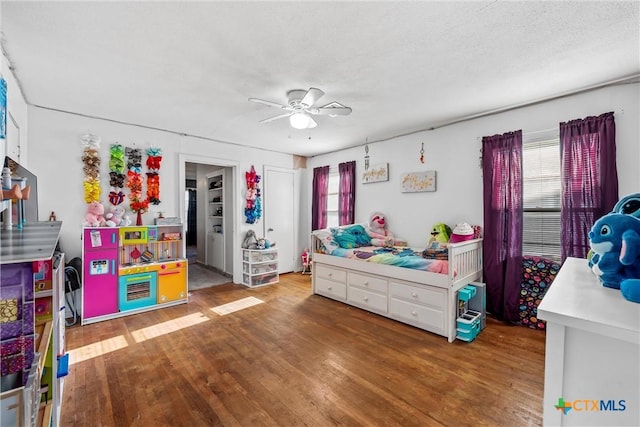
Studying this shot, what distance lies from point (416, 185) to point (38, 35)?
406 centimetres

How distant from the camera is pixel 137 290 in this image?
3.56m

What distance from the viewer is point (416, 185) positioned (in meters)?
4.08

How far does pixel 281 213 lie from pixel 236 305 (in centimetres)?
221

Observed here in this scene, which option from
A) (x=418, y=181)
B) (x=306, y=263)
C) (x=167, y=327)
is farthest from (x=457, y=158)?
(x=167, y=327)

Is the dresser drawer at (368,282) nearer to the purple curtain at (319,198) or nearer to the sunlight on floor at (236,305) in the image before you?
the sunlight on floor at (236,305)

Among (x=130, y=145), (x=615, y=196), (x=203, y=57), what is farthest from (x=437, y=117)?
(x=130, y=145)

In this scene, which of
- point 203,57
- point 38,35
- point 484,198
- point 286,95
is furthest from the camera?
point 484,198

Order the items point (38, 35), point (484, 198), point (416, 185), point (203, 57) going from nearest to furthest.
Result: point (38, 35) < point (203, 57) < point (484, 198) < point (416, 185)

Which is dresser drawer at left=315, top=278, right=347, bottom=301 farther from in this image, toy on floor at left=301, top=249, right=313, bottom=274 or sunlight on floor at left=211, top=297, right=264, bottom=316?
toy on floor at left=301, top=249, right=313, bottom=274

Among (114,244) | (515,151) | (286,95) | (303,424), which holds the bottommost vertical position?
(303,424)

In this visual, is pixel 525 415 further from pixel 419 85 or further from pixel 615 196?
pixel 419 85

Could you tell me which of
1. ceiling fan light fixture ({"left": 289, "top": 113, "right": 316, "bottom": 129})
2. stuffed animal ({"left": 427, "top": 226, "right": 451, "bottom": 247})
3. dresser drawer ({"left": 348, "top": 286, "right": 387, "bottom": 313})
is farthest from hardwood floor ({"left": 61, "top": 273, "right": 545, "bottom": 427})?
ceiling fan light fixture ({"left": 289, "top": 113, "right": 316, "bottom": 129})

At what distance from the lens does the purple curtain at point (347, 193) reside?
4.98m

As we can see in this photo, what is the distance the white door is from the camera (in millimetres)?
5348
